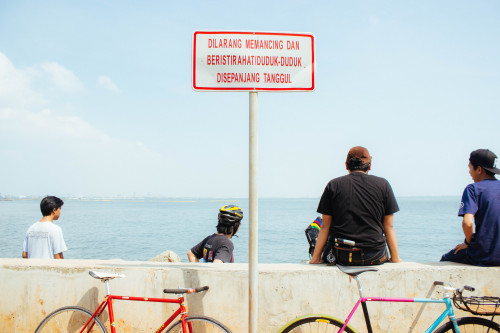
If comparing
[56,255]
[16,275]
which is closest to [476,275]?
[16,275]

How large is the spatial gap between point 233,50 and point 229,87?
29 cm

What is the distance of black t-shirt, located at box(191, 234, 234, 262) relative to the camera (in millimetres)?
4750

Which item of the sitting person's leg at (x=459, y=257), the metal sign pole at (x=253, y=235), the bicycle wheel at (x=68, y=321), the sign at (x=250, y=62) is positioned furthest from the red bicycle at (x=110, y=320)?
the sitting person's leg at (x=459, y=257)

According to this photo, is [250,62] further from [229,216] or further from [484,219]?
[484,219]

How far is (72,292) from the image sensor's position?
372cm

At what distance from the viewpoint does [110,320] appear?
3.44 meters

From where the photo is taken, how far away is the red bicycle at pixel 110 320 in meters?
3.21

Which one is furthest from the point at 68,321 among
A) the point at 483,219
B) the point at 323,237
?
the point at 483,219

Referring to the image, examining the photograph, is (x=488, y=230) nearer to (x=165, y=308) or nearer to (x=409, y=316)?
(x=409, y=316)

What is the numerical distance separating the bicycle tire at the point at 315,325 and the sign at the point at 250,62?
1.83m

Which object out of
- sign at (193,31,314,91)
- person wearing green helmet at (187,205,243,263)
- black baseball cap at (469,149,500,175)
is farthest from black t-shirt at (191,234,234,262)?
black baseball cap at (469,149,500,175)

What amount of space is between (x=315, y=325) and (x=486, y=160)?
8.27 feet

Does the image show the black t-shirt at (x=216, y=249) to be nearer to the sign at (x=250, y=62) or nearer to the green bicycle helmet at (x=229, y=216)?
the green bicycle helmet at (x=229, y=216)

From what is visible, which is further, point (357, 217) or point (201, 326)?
point (357, 217)
